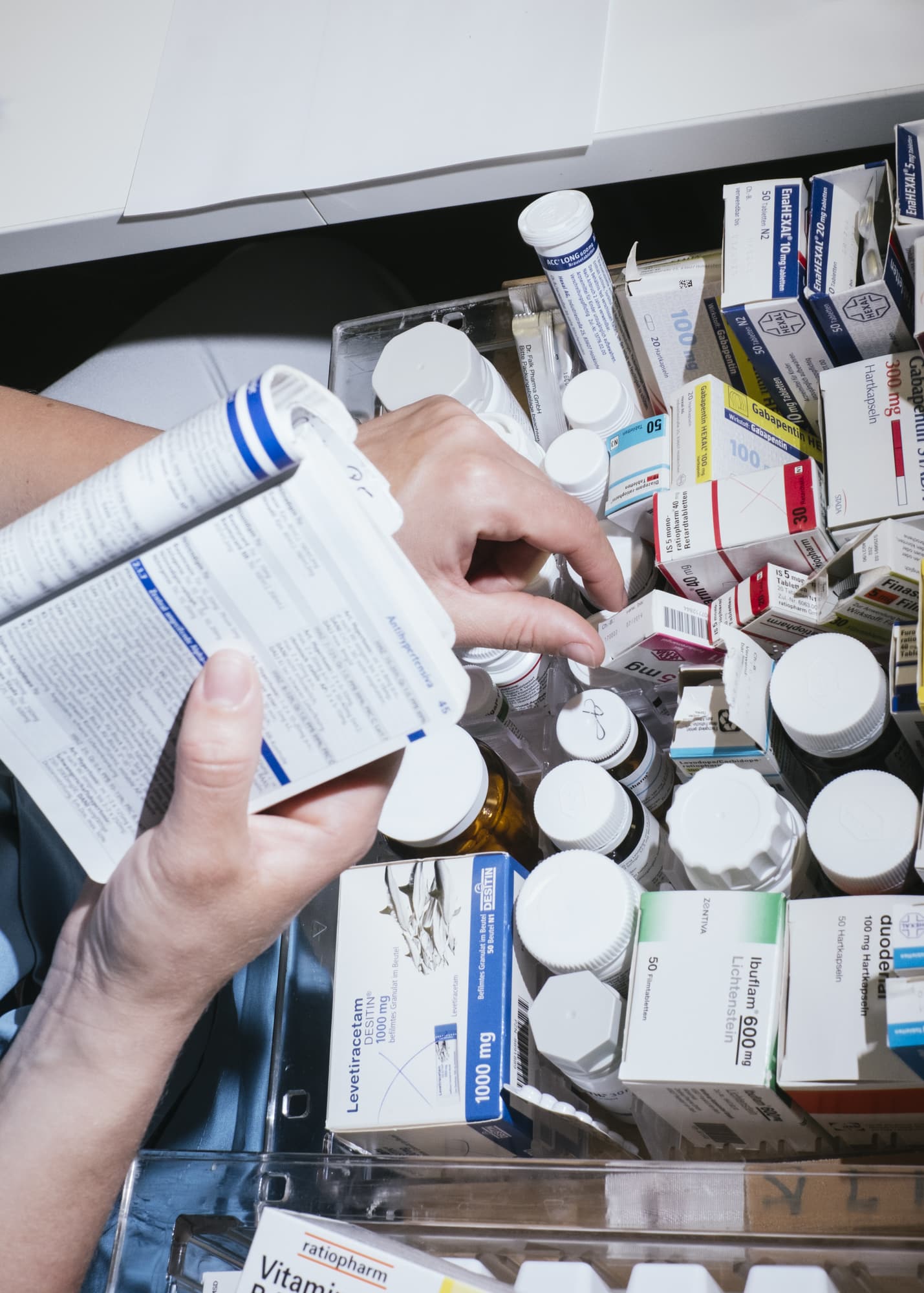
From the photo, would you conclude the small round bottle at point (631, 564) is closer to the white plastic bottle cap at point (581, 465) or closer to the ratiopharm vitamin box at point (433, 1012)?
the white plastic bottle cap at point (581, 465)

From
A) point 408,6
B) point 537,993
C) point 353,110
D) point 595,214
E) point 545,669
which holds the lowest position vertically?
point 537,993

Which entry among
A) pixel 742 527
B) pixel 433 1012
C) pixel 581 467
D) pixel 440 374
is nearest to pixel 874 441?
pixel 742 527

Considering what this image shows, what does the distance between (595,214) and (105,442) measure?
711 mm

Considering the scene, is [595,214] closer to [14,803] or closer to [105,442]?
[105,442]

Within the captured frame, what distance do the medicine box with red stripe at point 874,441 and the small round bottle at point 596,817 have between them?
215 mm

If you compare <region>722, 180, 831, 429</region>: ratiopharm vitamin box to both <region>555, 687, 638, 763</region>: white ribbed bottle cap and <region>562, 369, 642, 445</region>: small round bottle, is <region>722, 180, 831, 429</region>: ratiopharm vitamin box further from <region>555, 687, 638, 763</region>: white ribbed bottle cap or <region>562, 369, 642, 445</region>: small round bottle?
<region>555, 687, 638, 763</region>: white ribbed bottle cap

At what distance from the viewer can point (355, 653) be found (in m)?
0.45

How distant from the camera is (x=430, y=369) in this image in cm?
83

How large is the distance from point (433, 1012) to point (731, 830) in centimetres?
22

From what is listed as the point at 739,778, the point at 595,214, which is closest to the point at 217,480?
the point at 739,778

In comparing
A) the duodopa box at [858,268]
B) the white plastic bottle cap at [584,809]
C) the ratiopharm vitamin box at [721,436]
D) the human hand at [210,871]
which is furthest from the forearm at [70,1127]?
the duodopa box at [858,268]

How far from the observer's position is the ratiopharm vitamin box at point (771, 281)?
670 mm

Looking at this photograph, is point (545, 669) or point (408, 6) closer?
point (545, 669)

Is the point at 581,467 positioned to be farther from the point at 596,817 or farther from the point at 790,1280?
the point at 790,1280
